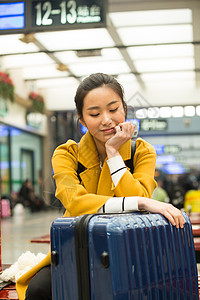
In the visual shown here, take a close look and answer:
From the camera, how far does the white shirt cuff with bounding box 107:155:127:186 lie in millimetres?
1817

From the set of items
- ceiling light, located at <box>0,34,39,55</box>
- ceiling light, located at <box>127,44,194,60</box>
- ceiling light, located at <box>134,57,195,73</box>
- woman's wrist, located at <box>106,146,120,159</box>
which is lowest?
woman's wrist, located at <box>106,146,120,159</box>

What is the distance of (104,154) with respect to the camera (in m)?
2.04

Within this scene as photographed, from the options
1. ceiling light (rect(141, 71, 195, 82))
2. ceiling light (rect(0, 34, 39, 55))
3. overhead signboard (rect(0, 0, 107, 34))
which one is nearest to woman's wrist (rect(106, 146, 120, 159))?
overhead signboard (rect(0, 0, 107, 34))

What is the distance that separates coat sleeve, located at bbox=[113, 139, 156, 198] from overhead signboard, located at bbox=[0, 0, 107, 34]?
1.94 metres

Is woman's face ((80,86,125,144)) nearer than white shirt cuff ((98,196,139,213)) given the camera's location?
No

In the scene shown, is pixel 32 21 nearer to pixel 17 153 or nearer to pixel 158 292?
pixel 158 292

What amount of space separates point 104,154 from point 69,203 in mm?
324

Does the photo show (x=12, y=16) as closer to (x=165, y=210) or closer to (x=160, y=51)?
(x=165, y=210)

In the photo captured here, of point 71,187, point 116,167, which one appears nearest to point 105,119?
point 116,167

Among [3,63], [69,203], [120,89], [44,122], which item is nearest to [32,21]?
[120,89]

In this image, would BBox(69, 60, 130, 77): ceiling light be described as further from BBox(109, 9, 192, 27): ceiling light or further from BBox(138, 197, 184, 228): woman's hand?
BBox(138, 197, 184, 228): woman's hand

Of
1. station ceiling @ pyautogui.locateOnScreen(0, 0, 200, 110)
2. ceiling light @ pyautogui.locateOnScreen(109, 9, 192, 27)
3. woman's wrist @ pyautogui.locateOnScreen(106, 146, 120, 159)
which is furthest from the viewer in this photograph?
ceiling light @ pyautogui.locateOnScreen(109, 9, 192, 27)

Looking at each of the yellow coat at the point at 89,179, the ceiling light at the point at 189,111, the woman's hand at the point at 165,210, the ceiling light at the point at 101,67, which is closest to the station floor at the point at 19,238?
the yellow coat at the point at 89,179

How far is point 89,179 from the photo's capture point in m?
1.95
